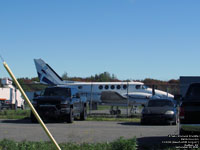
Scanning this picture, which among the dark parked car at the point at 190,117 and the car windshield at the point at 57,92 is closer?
the dark parked car at the point at 190,117

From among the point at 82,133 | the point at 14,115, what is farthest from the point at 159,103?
the point at 14,115

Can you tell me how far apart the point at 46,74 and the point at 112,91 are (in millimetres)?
9369

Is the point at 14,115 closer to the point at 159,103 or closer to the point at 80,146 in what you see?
the point at 159,103

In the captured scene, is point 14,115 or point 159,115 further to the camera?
point 14,115

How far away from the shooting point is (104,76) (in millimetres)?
107125

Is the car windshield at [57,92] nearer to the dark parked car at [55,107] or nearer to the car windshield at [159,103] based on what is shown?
the dark parked car at [55,107]

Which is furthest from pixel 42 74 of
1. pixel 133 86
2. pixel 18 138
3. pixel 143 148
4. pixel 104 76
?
pixel 104 76

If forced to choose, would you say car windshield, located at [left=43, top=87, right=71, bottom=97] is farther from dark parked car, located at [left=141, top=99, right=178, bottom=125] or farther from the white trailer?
the white trailer

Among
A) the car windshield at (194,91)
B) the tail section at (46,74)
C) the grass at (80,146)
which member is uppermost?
the tail section at (46,74)

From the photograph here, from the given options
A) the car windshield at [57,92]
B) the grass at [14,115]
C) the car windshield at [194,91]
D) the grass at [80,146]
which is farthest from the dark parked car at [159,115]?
the grass at [80,146]

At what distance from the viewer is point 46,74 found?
42156 mm

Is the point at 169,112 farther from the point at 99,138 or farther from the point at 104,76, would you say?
the point at 104,76

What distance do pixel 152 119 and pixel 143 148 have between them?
8.18 m

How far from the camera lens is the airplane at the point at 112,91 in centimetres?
3475
